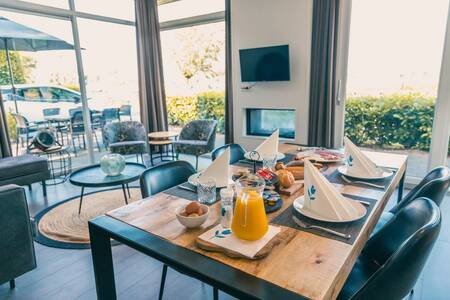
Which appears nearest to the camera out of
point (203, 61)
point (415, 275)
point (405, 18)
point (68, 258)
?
point (415, 275)

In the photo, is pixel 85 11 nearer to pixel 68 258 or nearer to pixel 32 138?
pixel 32 138

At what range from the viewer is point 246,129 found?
4.71 m

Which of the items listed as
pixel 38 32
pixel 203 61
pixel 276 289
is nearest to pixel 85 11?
pixel 38 32

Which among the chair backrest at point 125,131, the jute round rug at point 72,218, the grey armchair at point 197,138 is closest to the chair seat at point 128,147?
the chair backrest at point 125,131

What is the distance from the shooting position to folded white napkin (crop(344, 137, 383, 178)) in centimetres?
163

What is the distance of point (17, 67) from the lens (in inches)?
158

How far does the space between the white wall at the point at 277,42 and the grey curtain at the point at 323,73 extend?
103 mm

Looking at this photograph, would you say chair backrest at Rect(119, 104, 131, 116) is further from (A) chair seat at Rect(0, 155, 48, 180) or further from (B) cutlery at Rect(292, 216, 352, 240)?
(B) cutlery at Rect(292, 216, 352, 240)

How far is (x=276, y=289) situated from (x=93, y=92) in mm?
4773

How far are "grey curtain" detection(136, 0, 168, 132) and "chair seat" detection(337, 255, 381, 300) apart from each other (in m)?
4.62

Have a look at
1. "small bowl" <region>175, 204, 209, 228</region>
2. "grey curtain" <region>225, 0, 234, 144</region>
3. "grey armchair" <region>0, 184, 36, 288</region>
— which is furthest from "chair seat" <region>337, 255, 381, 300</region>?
"grey curtain" <region>225, 0, 234, 144</region>

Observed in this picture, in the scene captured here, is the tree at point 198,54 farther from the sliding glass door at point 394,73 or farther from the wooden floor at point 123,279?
the wooden floor at point 123,279

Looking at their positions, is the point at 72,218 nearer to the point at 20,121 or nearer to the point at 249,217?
the point at 20,121

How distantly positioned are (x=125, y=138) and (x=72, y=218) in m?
2.12
